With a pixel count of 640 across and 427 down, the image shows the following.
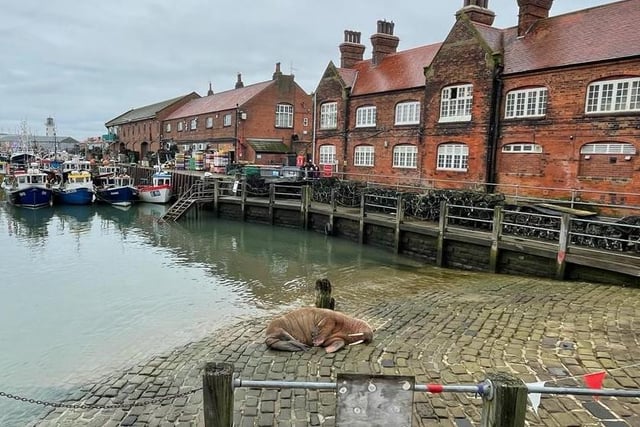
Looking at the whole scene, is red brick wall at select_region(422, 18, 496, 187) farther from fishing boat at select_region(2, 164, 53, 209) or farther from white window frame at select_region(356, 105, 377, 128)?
fishing boat at select_region(2, 164, 53, 209)

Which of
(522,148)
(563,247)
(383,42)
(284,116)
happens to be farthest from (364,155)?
(284,116)

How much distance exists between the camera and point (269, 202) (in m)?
26.0

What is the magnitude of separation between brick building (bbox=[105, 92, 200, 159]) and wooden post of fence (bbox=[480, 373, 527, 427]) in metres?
57.5

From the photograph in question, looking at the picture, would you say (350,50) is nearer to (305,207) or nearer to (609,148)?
(305,207)

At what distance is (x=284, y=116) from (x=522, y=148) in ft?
93.2

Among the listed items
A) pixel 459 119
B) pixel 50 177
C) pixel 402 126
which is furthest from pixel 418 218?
pixel 50 177

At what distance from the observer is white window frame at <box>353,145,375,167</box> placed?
2878cm

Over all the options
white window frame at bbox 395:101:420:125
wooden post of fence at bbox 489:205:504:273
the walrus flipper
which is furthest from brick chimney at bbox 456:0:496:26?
the walrus flipper

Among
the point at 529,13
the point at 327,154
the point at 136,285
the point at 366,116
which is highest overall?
the point at 529,13

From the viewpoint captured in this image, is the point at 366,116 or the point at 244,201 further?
the point at 366,116

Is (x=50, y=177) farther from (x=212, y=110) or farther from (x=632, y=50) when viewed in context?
(x=632, y=50)

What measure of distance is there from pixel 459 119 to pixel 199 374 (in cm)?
1990

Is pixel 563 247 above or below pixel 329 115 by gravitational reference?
below

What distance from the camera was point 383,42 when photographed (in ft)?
104
